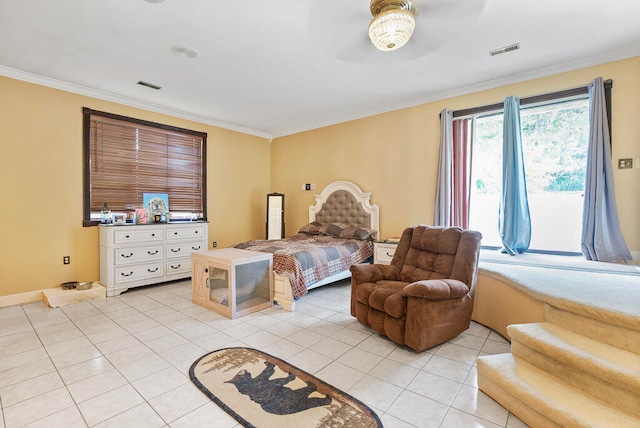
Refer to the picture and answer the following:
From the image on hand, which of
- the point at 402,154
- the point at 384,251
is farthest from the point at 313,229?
the point at 402,154

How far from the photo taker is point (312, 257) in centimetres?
340

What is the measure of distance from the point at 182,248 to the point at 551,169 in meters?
4.95

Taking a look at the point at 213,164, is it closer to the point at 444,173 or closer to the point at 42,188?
the point at 42,188

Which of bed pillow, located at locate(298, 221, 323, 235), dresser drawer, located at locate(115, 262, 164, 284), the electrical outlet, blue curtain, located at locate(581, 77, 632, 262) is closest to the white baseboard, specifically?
dresser drawer, located at locate(115, 262, 164, 284)

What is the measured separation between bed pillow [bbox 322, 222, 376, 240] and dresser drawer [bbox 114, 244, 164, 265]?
2478 millimetres

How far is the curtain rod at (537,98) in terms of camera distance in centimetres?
299

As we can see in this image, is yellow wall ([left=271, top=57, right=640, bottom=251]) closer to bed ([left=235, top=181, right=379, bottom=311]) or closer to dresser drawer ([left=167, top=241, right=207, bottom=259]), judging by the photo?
bed ([left=235, top=181, right=379, bottom=311])

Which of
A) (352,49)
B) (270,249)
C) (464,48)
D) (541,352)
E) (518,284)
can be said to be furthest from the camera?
(270,249)

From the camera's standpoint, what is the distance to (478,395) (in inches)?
69.7

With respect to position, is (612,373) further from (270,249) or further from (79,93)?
(79,93)

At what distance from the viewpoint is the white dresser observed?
3707mm

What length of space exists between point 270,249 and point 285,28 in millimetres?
2315

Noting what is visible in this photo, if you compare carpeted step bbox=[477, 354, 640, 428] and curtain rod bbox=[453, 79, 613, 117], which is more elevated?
curtain rod bbox=[453, 79, 613, 117]

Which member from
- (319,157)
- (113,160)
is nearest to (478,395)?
(319,157)
